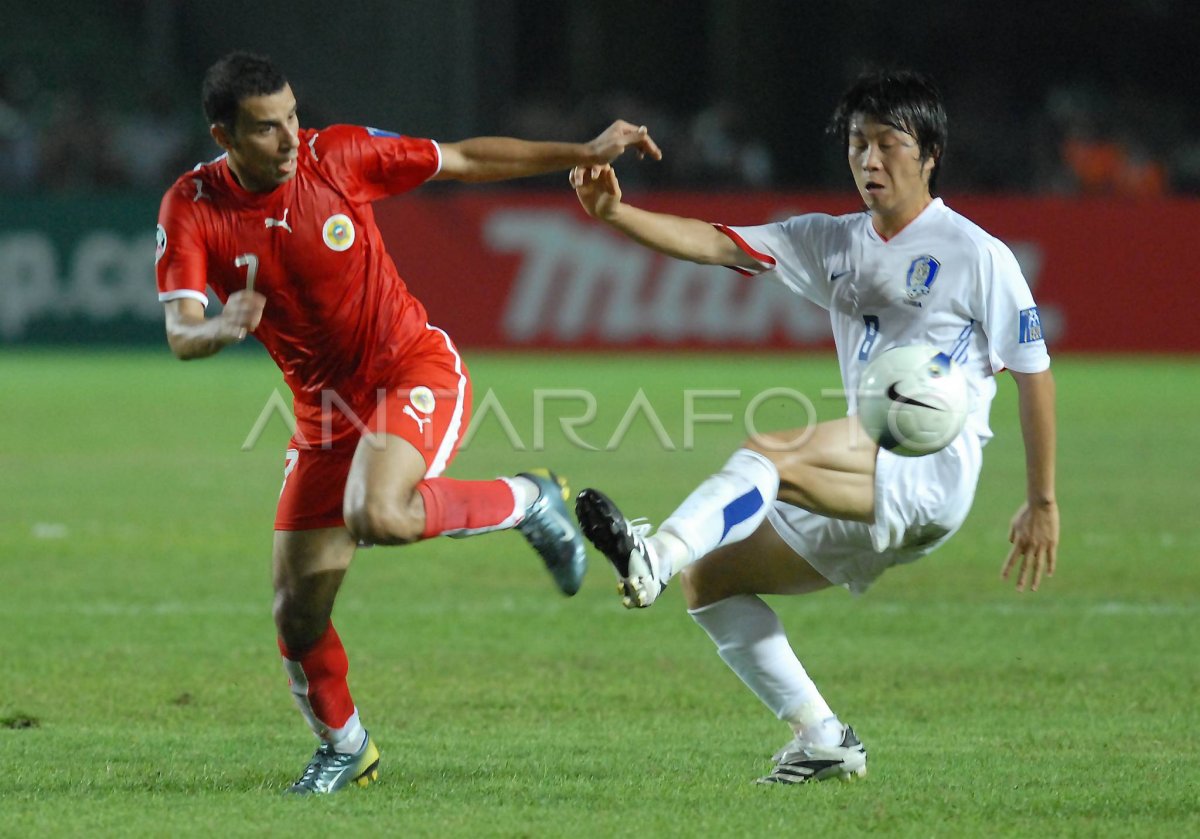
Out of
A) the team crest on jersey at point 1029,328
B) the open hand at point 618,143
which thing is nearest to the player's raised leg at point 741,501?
the team crest on jersey at point 1029,328

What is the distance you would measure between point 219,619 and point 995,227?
602 inches

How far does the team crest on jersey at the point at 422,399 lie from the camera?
5.11 metres

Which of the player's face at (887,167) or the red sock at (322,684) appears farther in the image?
the red sock at (322,684)

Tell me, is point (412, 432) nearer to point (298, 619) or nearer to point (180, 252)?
point (298, 619)

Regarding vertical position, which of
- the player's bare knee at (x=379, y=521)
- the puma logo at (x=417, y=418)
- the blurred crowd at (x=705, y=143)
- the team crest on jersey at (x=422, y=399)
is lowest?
the blurred crowd at (x=705, y=143)

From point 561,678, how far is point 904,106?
9.62ft

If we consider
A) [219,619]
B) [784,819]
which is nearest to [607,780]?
[784,819]

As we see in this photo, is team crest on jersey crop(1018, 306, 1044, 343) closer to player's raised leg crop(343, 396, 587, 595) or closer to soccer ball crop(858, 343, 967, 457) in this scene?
soccer ball crop(858, 343, 967, 457)

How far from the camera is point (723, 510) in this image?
4.49 meters

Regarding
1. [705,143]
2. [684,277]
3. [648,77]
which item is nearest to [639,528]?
[684,277]

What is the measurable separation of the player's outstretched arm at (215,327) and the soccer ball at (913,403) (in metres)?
1.68

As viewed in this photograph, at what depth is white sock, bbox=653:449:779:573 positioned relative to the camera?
14.6ft

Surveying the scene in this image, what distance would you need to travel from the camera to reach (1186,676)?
268 inches

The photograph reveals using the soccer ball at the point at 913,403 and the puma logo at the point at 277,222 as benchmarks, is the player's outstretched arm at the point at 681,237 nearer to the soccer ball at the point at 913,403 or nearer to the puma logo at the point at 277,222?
the soccer ball at the point at 913,403
